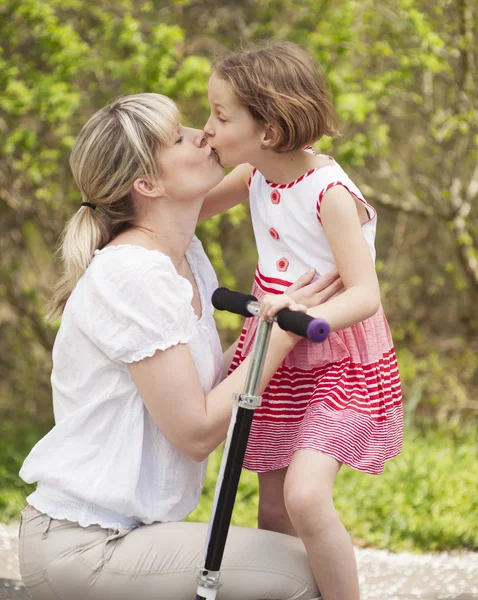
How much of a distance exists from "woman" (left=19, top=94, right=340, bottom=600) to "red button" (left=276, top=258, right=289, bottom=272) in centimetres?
14

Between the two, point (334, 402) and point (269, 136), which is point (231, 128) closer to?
point (269, 136)

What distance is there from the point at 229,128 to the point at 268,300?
2.24ft

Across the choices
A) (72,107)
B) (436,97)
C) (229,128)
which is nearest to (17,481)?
(72,107)

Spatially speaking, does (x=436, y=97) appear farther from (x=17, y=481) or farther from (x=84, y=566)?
(x=84, y=566)

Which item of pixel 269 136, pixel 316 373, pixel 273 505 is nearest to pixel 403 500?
pixel 273 505

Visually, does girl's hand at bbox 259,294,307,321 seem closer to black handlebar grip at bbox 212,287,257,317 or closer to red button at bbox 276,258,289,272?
black handlebar grip at bbox 212,287,257,317

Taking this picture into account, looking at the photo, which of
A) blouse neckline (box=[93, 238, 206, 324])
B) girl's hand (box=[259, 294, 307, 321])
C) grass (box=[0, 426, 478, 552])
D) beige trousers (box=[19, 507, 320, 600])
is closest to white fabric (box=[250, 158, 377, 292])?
blouse neckline (box=[93, 238, 206, 324])

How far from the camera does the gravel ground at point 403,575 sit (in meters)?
3.35

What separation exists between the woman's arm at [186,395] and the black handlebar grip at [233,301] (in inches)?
8.5

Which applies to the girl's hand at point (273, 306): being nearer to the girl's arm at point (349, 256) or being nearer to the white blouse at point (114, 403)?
the girl's arm at point (349, 256)

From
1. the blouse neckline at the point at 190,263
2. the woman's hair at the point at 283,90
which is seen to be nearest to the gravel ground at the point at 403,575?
the blouse neckline at the point at 190,263

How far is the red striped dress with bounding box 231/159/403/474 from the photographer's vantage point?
7.72 feet

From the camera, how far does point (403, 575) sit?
11.9 feet

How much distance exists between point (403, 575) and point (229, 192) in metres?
1.82
